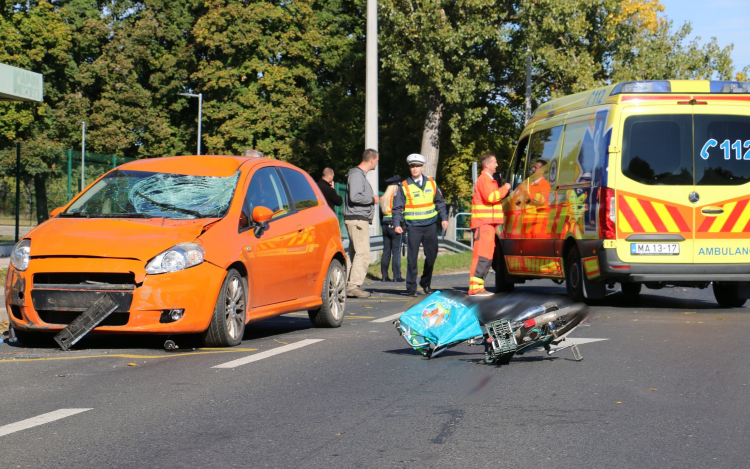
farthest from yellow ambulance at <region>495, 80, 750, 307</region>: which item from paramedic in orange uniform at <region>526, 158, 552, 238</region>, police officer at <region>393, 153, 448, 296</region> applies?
police officer at <region>393, 153, 448, 296</region>

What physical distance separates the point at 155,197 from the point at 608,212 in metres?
5.22

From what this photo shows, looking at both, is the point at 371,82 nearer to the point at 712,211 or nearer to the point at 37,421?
the point at 712,211

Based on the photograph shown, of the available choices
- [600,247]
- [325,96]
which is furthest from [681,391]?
[325,96]

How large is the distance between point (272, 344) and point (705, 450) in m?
4.70

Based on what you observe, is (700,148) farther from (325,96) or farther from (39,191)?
(325,96)

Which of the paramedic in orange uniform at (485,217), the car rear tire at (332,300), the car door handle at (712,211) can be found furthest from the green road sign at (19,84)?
the car door handle at (712,211)

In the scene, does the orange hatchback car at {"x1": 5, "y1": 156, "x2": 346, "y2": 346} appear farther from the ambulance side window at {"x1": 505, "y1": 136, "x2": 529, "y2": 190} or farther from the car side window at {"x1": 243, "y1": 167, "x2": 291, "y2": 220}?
the ambulance side window at {"x1": 505, "y1": 136, "x2": 529, "y2": 190}

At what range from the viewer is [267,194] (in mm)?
9664

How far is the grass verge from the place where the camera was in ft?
66.0

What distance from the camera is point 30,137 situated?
53.8 metres

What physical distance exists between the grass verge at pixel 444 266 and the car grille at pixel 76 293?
1122 cm

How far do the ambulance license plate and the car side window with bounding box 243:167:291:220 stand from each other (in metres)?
4.19

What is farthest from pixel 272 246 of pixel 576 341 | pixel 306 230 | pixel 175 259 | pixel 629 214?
pixel 629 214

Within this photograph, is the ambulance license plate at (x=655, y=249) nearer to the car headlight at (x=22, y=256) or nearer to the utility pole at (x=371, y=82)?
the car headlight at (x=22, y=256)
